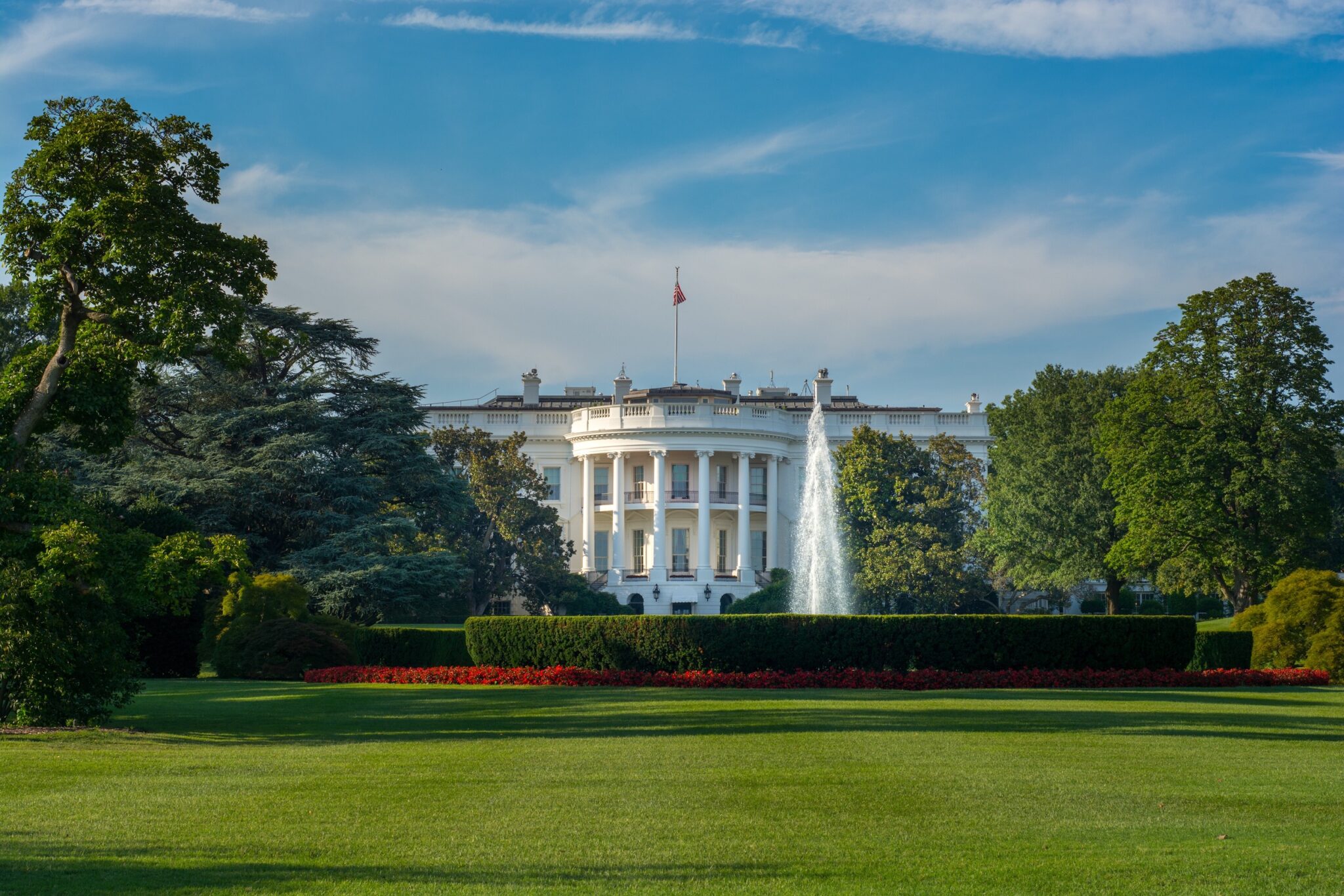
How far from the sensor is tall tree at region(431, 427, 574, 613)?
180ft

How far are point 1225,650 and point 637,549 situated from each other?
43.5 meters

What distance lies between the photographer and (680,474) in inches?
2825

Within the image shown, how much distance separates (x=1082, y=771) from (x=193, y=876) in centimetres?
866

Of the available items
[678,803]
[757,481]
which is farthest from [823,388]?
[678,803]

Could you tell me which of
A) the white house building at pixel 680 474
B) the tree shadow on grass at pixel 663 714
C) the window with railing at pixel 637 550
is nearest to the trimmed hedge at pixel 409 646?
the tree shadow on grass at pixel 663 714

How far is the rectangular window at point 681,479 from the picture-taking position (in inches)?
2788

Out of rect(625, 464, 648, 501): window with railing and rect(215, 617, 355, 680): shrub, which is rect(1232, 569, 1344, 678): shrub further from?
rect(625, 464, 648, 501): window with railing

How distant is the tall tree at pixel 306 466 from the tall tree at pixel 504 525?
9.86 metres

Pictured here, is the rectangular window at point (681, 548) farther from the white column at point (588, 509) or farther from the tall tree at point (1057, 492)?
the tall tree at point (1057, 492)

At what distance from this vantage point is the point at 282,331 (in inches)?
1695

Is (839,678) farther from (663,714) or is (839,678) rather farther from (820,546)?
(820,546)

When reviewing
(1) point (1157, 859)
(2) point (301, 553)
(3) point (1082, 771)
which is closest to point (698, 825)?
(1) point (1157, 859)

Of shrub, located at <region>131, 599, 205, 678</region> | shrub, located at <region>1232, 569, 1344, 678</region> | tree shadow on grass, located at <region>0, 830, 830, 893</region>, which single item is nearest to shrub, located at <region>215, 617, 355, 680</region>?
shrub, located at <region>131, 599, 205, 678</region>

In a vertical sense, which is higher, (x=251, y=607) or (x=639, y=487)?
(x=639, y=487)
